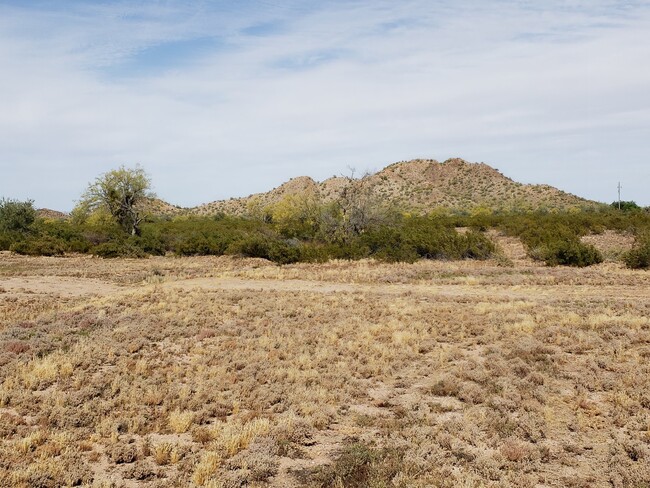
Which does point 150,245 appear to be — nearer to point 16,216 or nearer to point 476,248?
point 16,216

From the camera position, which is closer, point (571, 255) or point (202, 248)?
point (571, 255)

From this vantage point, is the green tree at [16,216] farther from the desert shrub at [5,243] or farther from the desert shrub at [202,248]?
the desert shrub at [202,248]

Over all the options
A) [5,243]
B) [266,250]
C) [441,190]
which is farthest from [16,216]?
[441,190]

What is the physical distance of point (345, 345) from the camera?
556 inches

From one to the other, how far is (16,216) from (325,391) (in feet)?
166

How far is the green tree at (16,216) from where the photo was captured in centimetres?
5053

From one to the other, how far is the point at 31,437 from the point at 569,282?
23472mm

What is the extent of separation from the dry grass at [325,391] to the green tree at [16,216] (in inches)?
1387

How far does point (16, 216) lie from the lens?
51.2m

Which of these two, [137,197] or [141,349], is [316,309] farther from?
[137,197]

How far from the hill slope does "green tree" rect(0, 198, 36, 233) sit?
39738mm

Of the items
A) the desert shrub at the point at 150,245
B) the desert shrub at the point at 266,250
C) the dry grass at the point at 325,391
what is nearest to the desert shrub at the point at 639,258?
the dry grass at the point at 325,391

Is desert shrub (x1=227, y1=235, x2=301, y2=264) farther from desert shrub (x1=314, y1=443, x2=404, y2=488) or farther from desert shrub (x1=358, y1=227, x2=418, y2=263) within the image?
desert shrub (x1=314, y1=443, x2=404, y2=488)

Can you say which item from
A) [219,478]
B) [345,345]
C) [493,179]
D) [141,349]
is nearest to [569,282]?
[345,345]
